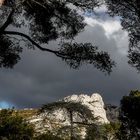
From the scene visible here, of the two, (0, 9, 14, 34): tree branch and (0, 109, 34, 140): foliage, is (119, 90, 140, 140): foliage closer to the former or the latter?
(0, 109, 34, 140): foliage

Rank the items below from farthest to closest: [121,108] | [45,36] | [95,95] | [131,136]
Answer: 1. [95,95]
2. [121,108]
3. [131,136]
4. [45,36]

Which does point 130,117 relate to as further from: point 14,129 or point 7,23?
point 7,23

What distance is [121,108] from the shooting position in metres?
50.4

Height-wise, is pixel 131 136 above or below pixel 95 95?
below

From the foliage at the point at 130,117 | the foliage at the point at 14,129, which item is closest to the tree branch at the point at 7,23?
the foliage at the point at 14,129

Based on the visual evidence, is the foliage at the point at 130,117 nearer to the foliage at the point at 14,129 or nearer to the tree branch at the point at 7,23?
the foliage at the point at 14,129

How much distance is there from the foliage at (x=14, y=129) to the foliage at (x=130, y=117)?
44.6 feet

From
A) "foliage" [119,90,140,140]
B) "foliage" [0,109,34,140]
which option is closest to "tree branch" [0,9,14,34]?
"foliage" [0,109,34,140]

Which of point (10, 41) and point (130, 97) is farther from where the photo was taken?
point (130, 97)

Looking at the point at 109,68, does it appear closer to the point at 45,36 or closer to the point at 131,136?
the point at 45,36

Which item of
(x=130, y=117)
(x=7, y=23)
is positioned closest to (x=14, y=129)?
(x=7, y=23)

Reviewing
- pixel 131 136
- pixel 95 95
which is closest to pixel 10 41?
pixel 131 136

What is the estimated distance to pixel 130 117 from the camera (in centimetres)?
4878

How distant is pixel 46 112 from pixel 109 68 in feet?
15.8
